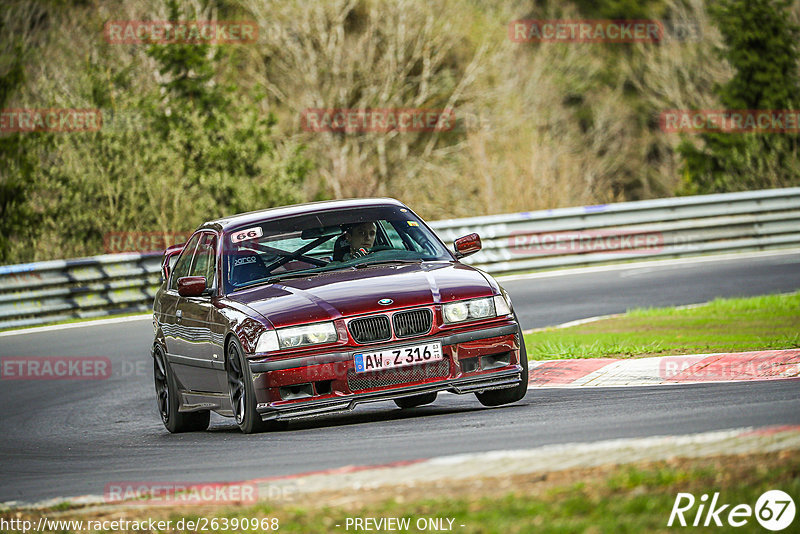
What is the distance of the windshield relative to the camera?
32.5 ft

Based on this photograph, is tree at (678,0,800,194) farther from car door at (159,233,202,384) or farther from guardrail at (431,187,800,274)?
car door at (159,233,202,384)

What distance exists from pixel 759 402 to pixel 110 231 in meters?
19.2

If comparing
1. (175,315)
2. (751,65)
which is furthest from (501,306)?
(751,65)

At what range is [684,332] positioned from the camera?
530 inches

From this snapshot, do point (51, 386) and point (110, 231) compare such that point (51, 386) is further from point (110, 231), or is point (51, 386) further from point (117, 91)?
point (117, 91)

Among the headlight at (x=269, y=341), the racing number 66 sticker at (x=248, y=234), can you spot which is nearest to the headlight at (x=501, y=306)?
the headlight at (x=269, y=341)

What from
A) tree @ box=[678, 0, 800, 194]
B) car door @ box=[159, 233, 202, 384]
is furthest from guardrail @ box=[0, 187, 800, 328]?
car door @ box=[159, 233, 202, 384]

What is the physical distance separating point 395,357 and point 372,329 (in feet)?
Answer: 0.78

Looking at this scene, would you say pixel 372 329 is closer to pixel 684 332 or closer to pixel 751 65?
pixel 684 332

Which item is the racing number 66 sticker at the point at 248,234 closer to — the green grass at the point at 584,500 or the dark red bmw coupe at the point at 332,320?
the dark red bmw coupe at the point at 332,320

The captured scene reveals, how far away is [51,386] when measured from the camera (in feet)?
47.8

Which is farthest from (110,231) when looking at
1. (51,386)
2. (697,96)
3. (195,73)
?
(697,96)

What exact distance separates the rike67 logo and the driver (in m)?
5.50

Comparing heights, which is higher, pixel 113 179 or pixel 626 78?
pixel 113 179
